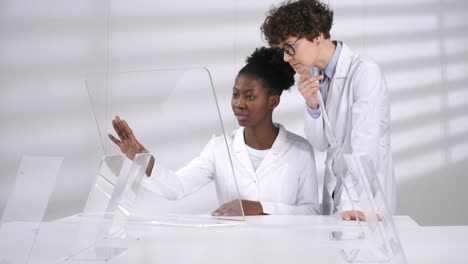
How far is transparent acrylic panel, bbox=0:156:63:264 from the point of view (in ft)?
2.74

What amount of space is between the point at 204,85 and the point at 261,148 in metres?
0.37

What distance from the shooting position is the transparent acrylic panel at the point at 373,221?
76 cm

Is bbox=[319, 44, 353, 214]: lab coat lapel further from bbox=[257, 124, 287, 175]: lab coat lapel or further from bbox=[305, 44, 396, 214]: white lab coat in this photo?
bbox=[257, 124, 287, 175]: lab coat lapel

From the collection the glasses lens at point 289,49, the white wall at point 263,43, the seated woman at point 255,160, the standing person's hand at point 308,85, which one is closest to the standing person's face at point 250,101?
the seated woman at point 255,160

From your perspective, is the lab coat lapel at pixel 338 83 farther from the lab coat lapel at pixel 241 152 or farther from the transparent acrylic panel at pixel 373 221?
the transparent acrylic panel at pixel 373 221

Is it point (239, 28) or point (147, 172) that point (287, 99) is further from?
point (147, 172)

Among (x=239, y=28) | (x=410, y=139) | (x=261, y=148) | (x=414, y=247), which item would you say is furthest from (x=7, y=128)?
(x=414, y=247)

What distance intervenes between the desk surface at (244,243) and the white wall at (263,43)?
195 centimetres

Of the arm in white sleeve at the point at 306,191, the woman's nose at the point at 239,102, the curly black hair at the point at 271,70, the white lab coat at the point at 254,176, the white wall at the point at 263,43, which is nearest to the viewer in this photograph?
the white lab coat at the point at 254,176

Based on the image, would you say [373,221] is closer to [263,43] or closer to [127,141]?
[127,141]

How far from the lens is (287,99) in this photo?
3.08m

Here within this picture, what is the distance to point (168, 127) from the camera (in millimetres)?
1146

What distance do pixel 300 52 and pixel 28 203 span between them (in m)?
1.15

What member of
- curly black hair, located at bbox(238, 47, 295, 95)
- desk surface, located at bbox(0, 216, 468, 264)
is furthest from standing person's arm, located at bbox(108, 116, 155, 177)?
curly black hair, located at bbox(238, 47, 295, 95)
